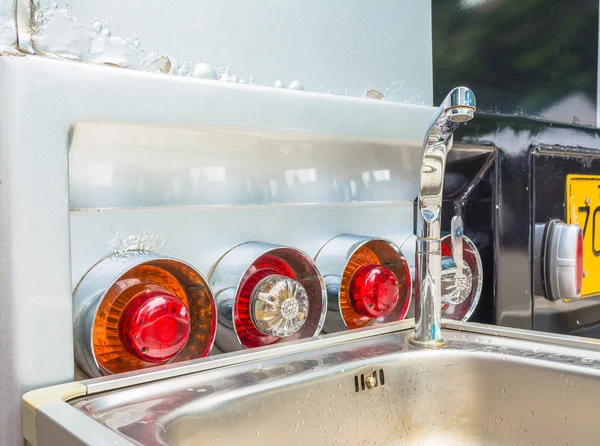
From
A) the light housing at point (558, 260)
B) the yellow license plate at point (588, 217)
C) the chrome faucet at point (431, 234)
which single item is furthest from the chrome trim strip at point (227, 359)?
the yellow license plate at point (588, 217)

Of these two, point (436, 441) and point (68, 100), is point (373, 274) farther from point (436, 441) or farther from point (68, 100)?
point (68, 100)

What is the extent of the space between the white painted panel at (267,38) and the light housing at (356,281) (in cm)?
38

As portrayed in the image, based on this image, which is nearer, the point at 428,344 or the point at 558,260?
the point at 428,344

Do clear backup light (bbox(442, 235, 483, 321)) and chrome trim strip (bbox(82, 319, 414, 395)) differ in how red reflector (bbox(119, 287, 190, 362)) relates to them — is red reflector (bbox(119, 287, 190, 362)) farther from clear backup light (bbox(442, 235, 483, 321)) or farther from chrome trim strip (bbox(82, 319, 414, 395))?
clear backup light (bbox(442, 235, 483, 321))

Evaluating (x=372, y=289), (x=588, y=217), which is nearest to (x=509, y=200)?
(x=588, y=217)

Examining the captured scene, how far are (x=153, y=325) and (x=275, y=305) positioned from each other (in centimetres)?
27

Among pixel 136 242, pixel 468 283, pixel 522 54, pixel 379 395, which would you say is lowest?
pixel 379 395

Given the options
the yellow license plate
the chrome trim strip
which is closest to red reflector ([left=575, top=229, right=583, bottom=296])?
the yellow license plate

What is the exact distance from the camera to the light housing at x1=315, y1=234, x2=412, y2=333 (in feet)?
4.38

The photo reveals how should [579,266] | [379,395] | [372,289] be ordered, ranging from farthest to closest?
[579,266]
[372,289]
[379,395]

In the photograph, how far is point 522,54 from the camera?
1.84 metres

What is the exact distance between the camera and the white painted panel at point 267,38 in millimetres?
981

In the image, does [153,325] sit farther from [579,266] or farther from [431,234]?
[579,266]

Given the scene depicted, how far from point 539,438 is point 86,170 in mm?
948
